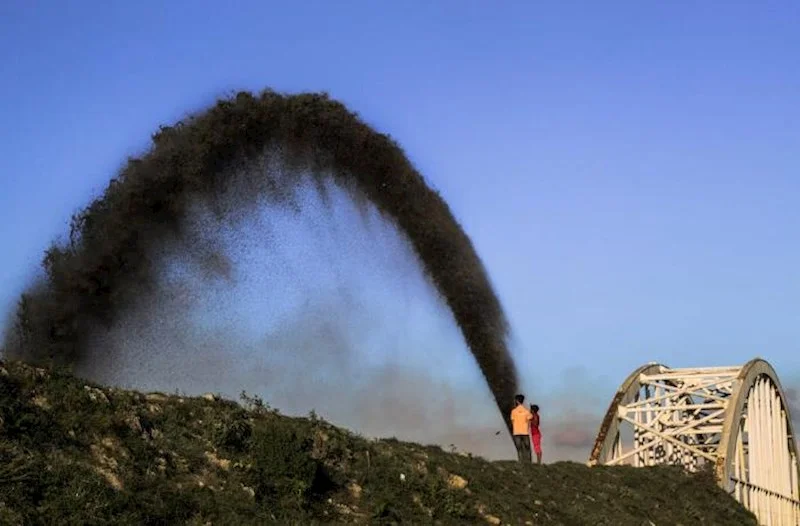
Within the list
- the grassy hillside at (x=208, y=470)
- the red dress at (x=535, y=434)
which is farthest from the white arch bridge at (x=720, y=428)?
the grassy hillside at (x=208, y=470)

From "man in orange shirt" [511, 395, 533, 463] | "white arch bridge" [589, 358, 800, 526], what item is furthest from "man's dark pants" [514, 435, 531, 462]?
"white arch bridge" [589, 358, 800, 526]

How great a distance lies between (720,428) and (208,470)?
1074 inches

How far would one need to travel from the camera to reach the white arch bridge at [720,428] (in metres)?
34.0

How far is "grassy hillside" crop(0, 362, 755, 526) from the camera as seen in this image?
1077cm

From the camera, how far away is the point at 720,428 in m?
35.7

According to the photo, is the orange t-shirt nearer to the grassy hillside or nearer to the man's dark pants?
the man's dark pants

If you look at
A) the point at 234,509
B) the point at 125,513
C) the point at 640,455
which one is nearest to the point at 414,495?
the point at 234,509

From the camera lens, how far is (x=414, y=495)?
15039 mm

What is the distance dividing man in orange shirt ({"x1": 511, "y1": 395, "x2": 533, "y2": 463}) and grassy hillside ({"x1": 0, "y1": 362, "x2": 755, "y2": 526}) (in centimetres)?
735

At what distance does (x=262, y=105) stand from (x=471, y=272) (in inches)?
357

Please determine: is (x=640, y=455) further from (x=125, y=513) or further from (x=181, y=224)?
(x=125, y=513)

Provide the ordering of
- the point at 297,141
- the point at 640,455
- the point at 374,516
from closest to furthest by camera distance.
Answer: the point at 374,516
the point at 297,141
the point at 640,455

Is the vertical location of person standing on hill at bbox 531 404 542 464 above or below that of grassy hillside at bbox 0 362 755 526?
above

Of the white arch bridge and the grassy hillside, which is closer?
the grassy hillside
